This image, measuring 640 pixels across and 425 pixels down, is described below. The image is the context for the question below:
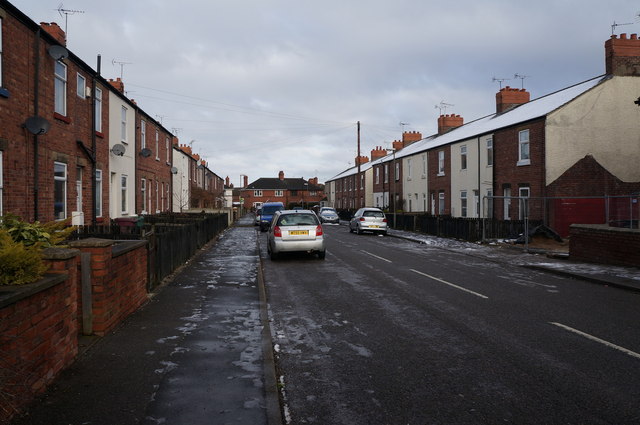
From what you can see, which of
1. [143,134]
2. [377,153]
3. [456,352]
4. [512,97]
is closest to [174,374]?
[456,352]

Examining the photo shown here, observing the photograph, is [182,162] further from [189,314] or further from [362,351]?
[362,351]

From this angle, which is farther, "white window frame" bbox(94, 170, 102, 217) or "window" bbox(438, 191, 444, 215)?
"window" bbox(438, 191, 444, 215)

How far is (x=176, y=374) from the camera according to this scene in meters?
4.68

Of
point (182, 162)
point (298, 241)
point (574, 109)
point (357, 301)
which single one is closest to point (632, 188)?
point (574, 109)

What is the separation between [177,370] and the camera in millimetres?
4797

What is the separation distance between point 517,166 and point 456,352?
70.2 ft

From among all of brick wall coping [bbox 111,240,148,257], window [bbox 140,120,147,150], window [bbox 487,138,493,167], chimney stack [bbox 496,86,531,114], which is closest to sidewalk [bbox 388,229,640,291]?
window [bbox 487,138,493,167]

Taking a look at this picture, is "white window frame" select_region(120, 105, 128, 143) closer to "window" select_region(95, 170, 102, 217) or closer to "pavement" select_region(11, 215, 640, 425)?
"window" select_region(95, 170, 102, 217)

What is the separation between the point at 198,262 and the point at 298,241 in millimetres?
3186

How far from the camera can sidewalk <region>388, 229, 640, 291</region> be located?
10867mm

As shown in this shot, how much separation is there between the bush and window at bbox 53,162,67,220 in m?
10.1

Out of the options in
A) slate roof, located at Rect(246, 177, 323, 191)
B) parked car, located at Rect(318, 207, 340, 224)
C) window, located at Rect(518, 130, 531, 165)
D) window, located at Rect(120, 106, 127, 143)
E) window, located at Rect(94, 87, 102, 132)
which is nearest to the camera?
window, located at Rect(94, 87, 102, 132)

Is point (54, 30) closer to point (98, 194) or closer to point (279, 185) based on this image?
point (98, 194)

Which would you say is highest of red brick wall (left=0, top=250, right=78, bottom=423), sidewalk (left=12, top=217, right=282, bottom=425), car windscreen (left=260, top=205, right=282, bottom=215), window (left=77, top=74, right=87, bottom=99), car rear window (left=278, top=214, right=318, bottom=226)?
window (left=77, top=74, right=87, bottom=99)
